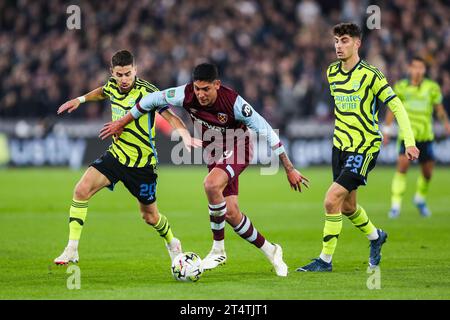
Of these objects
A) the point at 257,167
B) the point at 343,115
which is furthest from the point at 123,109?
the point at 257,167

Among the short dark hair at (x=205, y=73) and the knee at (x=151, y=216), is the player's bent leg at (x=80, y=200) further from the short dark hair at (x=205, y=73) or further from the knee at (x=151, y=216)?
the short dark hair at (x=205, y=73)

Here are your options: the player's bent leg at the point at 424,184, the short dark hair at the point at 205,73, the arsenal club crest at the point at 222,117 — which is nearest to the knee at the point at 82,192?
the arsenal club crest at the point at 222,117

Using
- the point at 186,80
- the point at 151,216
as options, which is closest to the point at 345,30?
the point at 151,216

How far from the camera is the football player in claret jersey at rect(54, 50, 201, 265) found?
32.5 ft

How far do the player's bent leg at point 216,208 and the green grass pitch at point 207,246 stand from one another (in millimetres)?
179

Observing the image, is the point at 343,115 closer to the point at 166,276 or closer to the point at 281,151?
the point at 281,151

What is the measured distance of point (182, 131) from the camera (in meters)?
9.38

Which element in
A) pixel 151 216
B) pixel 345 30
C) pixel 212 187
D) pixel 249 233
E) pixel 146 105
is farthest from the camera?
pixel 151 216

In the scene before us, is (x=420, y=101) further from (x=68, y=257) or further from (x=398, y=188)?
(x=68, y=257)

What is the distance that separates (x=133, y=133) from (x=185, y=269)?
1.82 meters

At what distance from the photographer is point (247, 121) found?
9227 millimetres

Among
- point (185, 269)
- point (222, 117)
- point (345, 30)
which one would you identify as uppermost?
point (345, 30)

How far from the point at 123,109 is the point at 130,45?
18617mm

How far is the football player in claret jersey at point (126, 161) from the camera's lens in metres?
9.91
